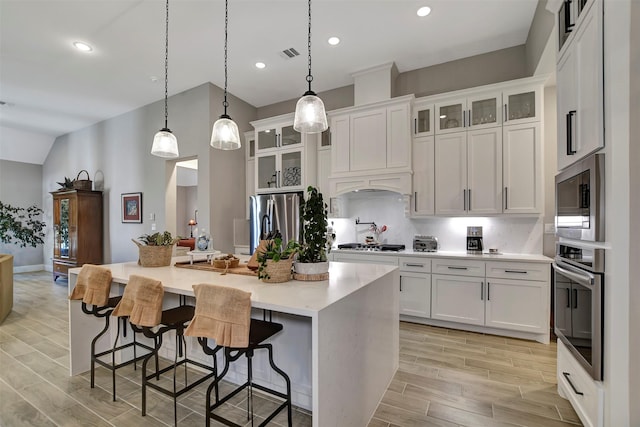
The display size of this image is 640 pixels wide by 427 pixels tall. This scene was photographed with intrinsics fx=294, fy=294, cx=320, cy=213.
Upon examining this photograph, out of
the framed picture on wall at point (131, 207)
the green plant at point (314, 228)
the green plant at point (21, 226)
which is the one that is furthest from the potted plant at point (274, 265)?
the green plant at point (21, 226)

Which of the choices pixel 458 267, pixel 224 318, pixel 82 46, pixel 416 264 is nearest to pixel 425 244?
pixel 416 264

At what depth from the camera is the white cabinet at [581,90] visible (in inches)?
59.2

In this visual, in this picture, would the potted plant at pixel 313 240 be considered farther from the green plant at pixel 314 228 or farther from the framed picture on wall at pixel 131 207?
the framed picture on wall at pixel 131 207

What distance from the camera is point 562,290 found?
1.96 meters

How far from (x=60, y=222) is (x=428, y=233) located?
289 inches

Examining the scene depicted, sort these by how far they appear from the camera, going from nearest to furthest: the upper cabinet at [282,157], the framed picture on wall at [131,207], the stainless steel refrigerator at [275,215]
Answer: the stainless steel refrigerator at [275,215] → the upper cabinet at [282,157] → the framed picture on wall at [131,207]

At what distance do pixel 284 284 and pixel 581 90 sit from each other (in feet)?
6.75

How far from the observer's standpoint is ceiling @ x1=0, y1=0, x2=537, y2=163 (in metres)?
2.91

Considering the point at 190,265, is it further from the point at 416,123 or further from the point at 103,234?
the point at 103,234

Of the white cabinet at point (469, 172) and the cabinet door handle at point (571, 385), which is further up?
the white cabinet at point (469, 172)

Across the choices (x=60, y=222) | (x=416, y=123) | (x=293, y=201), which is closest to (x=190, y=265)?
(x=293, y=201)

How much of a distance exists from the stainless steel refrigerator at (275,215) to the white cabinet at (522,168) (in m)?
2.52

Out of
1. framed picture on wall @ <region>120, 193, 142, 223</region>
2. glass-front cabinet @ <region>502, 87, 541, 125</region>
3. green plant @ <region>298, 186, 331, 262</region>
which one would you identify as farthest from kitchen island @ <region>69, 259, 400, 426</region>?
framed picture on wall @ <region>120, 193, 142, 223</region>

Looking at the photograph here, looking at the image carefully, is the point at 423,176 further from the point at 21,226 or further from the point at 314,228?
the point at 21,226
